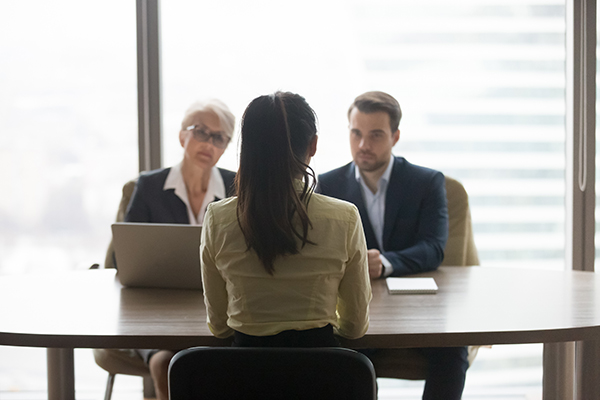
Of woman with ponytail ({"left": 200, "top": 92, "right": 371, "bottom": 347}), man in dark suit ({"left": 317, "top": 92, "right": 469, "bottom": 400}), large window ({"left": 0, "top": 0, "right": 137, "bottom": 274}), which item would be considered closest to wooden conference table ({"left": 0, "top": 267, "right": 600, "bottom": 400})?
woman with ponytail ({"left": 200, "top": 92, "right": 371, "bottom": 347})

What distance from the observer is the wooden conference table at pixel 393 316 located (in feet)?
4.37

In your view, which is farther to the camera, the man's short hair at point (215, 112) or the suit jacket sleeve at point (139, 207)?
the man's short hair at point (215, 112)

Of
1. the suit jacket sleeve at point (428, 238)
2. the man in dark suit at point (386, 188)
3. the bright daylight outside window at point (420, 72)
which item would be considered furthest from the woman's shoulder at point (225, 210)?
the bright daylight outside window at point (420, 72)

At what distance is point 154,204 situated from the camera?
246 centimetres

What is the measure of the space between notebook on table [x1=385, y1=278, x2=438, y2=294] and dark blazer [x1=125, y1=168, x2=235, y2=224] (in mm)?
978

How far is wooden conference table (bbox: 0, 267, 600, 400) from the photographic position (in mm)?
1333

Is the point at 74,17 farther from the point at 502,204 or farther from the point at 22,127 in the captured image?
the point at 502,204

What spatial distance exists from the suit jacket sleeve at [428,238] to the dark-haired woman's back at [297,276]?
703 mm

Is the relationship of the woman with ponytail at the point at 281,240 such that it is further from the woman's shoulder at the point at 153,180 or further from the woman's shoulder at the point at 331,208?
the woman's shoulder at the point at 153,180

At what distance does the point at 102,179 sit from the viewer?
3098 millimetres

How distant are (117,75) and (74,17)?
39 cm

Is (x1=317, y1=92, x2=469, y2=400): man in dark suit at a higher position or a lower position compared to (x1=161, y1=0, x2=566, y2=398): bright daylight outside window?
lower

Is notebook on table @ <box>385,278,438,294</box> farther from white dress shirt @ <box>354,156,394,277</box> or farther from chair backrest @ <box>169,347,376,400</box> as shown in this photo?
chair backrest @ <box>169,347,376,400</box>

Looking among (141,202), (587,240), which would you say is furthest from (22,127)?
(587,240)
